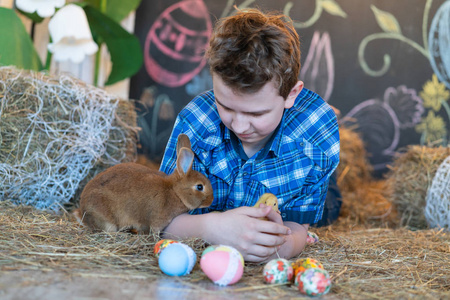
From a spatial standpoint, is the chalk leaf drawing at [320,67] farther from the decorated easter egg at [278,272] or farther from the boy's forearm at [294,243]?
the decorated easter egg at [278,272]

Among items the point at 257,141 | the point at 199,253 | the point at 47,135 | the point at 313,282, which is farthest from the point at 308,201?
the point at 47,135

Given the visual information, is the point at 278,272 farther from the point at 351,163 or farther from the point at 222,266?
the point at 351,163

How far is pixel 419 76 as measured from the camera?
467 centimetres

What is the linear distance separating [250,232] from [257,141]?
1.84ft

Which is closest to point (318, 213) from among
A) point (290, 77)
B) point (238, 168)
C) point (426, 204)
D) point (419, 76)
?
point (238, 168)

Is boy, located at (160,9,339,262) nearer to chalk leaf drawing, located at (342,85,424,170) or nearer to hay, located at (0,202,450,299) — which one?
hay, located at (0,202,450,299)

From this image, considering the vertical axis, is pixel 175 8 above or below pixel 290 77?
above

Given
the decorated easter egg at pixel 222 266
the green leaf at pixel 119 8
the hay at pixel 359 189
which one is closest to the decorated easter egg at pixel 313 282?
the decorated easter egg at pixel 222 266

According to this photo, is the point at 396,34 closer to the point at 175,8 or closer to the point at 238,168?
the point at 175,8

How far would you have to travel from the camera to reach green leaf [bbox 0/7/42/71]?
3.31 meters

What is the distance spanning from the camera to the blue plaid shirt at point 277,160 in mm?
2225

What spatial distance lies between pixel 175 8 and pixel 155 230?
3.29m

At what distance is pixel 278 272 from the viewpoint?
159 centimetres

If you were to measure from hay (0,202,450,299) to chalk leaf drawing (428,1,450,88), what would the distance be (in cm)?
262
